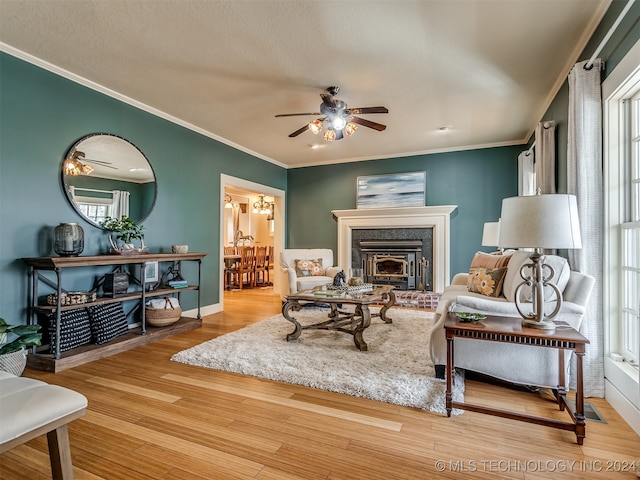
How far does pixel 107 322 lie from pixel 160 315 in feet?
1.86

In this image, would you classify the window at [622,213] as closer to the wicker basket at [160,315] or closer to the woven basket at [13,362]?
the wicker basket at [160,315]

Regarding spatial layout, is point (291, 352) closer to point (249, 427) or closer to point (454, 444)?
point (249, 427)

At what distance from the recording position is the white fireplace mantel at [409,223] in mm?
5691

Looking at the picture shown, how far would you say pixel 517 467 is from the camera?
152 cm

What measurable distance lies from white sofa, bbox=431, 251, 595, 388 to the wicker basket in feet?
9.38

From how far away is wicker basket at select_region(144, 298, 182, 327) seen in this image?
367 centimetres

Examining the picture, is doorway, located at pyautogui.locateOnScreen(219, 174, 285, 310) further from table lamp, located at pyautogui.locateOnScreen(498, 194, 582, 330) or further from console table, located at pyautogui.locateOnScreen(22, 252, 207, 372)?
table lamp, located at pyautogui.locateOnScreen(498, 194, 582, 330)

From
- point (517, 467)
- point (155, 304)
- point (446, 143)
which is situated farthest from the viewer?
point (446, 143)

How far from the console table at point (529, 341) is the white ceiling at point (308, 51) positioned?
2127mm

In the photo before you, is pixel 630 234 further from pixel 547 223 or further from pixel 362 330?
pixel 362 330

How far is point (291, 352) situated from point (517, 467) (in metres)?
1.90

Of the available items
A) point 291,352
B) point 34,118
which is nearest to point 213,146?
point 34,118

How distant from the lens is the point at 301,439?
1.73 meters

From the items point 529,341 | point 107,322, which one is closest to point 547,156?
point 529,341
